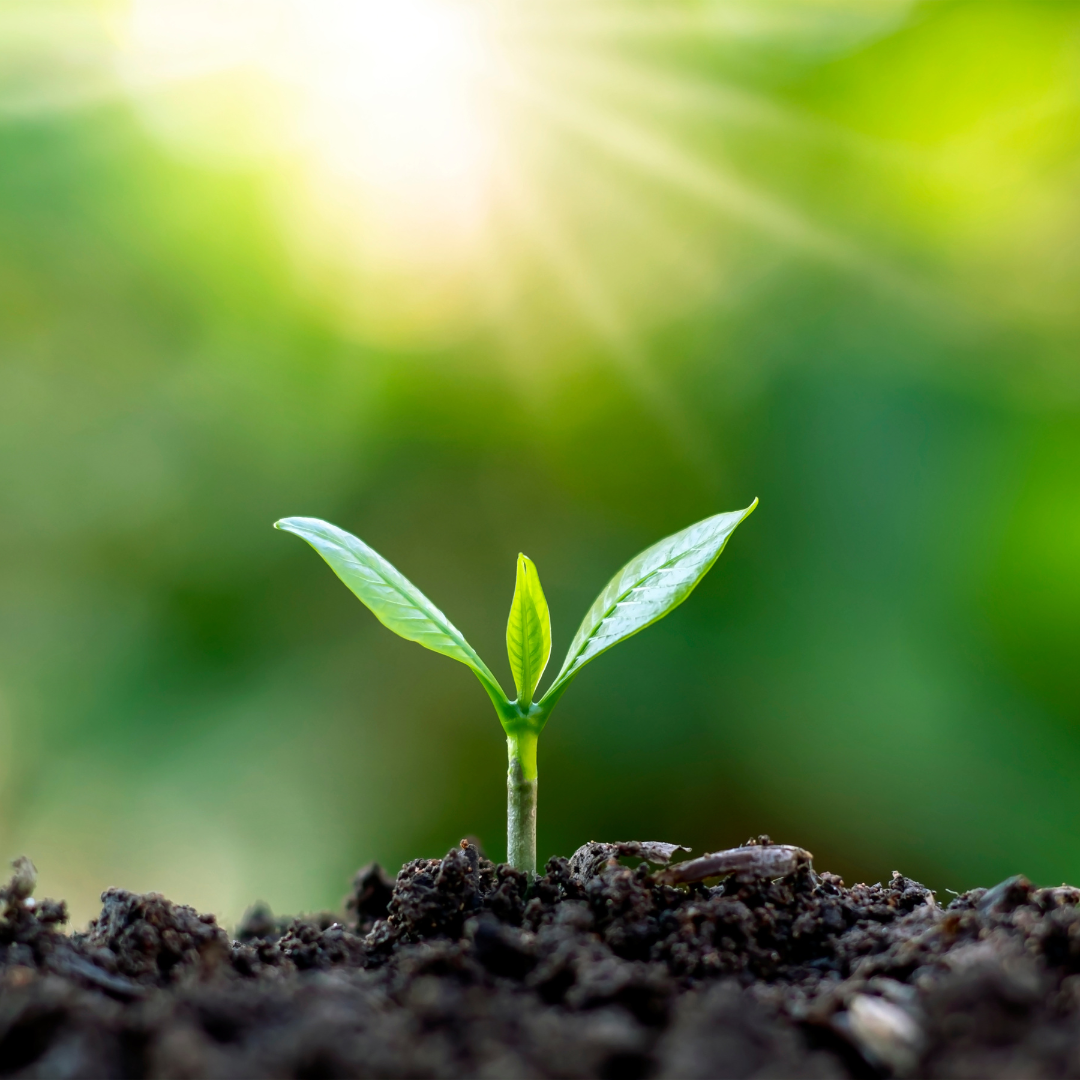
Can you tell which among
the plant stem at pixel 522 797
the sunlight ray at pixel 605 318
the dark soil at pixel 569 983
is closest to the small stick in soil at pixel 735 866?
the dark soil at pixel 569 983

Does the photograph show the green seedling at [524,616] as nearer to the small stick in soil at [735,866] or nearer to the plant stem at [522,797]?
the plant stem at [522,797]

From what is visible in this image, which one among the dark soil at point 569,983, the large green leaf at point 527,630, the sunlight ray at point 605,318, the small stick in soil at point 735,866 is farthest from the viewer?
the sunlight ray at point 605,318

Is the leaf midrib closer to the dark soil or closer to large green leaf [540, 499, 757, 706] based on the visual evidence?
large green leaf [540, 499, 757, 706]

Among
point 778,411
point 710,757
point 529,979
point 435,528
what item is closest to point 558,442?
point 435,528

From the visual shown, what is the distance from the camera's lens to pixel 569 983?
0.64 metres

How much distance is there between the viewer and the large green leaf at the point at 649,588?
2.71 feet

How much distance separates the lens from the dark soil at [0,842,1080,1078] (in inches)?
18.5

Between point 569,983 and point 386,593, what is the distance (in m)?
0.39

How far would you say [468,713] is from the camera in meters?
2.65

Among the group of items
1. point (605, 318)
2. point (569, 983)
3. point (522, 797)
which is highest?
point (605, 318)

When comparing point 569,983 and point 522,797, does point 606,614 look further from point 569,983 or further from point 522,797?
point 569,983

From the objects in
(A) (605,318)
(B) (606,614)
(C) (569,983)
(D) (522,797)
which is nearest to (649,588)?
(B) (606,614)

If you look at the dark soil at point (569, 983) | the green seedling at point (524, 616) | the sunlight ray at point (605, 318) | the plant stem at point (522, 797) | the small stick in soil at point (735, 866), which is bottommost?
the dark soil at point (569, 983)

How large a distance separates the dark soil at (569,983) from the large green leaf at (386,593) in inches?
7.4
